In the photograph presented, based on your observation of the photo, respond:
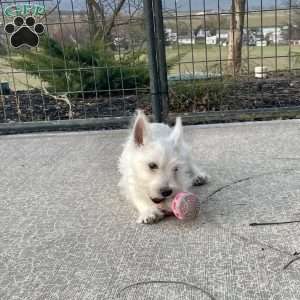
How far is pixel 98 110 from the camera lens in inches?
248

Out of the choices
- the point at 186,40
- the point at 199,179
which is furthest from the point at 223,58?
the point at 199,179

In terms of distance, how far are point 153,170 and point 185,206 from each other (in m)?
0.30

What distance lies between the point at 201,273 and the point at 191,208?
2.12 ft

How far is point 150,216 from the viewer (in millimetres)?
3207

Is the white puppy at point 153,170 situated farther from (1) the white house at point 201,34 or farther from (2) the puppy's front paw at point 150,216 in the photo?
(1) the white house at point 201,34

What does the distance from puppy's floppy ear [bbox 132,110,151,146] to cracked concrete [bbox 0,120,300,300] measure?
1.62 ft

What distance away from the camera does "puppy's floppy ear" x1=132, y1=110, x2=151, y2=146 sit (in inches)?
130

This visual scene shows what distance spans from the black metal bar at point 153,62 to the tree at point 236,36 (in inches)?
38.0

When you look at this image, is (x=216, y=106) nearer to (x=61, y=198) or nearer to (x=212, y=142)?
(x=212, y=142)

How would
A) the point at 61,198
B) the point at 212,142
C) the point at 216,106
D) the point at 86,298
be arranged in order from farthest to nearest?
the point at 216,106
the point at 212,142
the point at 61,198
the point at 86,298

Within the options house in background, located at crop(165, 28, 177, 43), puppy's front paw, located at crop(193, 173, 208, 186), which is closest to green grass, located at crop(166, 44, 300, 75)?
house in background, located at crop(165, 28, 177, 43)

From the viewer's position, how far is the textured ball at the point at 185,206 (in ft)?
10.2

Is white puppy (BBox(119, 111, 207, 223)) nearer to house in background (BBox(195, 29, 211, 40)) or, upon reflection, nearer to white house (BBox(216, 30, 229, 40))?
house in background (BBox(195, 29, 211, 40))

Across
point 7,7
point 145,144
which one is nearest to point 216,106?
point 7,7
